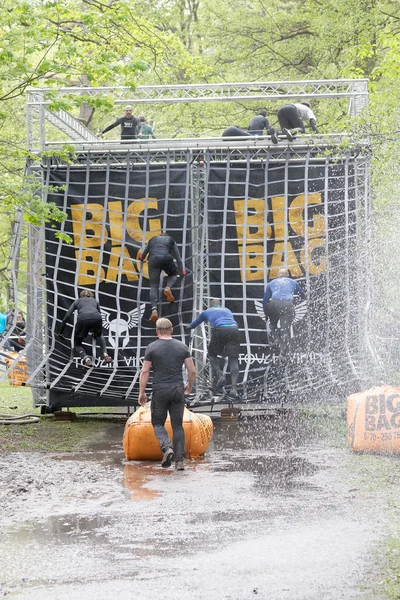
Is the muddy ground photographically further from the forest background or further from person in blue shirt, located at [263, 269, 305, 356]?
the forest background

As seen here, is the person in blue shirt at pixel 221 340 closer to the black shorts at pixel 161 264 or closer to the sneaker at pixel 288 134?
the black shorts at pixel 161 264

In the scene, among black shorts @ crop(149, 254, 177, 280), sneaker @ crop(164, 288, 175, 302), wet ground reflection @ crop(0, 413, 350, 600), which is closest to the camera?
wet ground reflection @ crop(0, 413, 350, 600)

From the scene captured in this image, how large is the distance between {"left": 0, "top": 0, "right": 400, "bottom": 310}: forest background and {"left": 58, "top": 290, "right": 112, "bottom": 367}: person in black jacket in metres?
1.56

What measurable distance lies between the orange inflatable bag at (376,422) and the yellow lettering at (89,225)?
667 cm

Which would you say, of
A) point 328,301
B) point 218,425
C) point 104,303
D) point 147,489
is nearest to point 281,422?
point 218,425

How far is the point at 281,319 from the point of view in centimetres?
1661

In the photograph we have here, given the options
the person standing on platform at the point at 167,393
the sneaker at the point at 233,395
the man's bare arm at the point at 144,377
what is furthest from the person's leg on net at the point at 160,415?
the sneaker at the point at 233,395

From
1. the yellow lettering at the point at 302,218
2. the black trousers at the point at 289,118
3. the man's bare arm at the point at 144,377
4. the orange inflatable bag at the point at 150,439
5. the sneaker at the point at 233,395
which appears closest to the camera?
the man's bare arm at the point at 144,377

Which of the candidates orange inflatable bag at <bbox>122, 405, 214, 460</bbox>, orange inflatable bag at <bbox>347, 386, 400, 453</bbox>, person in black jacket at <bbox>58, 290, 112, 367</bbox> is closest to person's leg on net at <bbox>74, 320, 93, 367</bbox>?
person in black jacket at <bbox>58, 290, 112, 367</bbox>

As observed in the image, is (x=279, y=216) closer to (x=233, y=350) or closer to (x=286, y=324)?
(x=286, y=324)

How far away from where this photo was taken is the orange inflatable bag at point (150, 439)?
12000 millimetres

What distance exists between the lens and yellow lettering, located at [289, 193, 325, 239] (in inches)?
680

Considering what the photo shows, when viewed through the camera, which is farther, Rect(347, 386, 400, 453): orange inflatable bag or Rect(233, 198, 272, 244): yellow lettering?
Rect(233, 198, 272, 244): yellow lettering

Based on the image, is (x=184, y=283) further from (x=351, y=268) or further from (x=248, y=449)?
(x=248, y=449)
